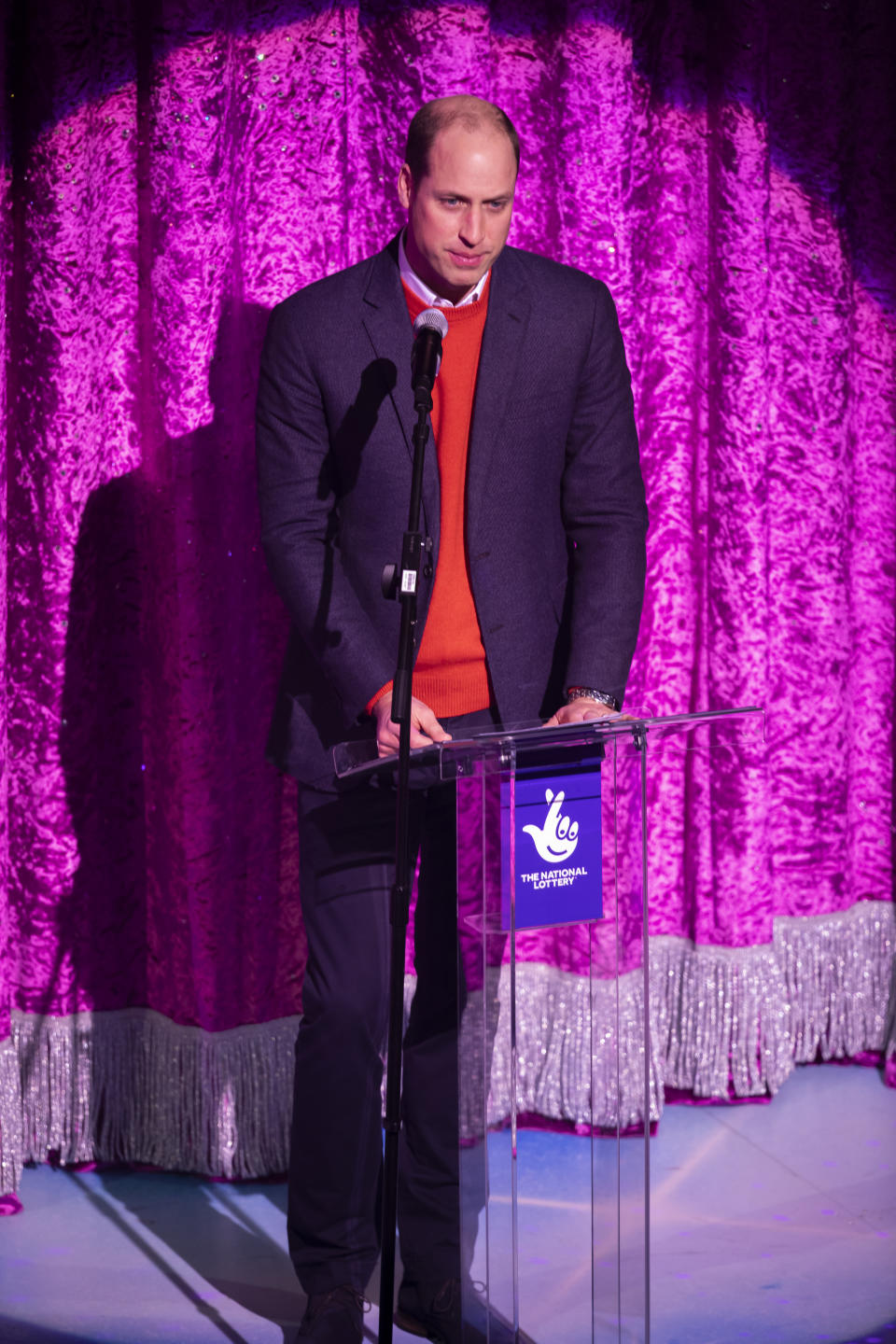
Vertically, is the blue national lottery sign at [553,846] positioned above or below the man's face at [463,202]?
below

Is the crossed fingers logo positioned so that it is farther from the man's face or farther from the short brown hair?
the short brown hair

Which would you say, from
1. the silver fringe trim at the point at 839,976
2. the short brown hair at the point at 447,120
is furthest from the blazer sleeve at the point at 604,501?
the silver fringe trim at the point at 839,976

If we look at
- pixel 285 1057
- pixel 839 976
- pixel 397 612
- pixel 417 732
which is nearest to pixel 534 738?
pixel 417 732

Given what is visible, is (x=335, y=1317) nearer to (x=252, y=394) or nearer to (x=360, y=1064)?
(x=360, y=1064)

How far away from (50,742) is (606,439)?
1.25 meters

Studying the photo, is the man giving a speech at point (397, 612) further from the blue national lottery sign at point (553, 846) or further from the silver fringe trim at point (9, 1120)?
the silver fringe trim at point (9, 1120)

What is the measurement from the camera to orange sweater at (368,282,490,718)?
2.11 meters

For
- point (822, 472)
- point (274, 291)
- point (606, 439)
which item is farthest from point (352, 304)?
point (822, 472)

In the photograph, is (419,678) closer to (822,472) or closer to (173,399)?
(173,399)

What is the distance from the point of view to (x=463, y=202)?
77.5 inches

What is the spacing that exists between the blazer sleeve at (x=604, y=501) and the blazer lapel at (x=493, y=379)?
0.14 metres

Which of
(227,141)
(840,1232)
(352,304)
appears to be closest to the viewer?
(352,304)

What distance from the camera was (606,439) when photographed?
2.20 metres

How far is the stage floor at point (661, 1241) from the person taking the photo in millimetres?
2178
